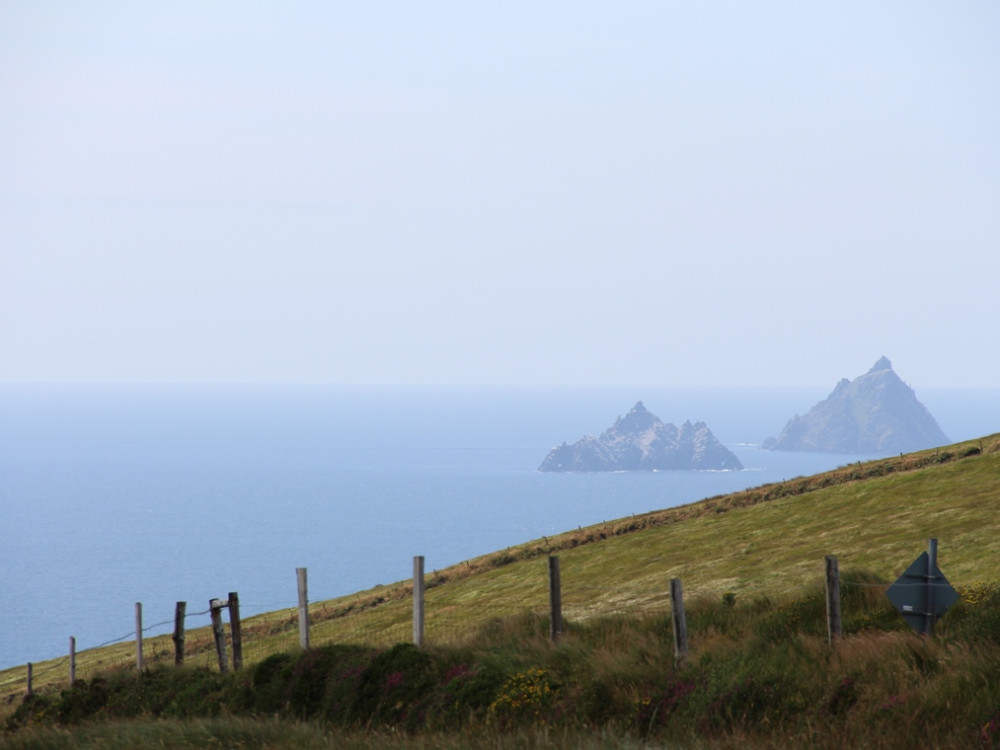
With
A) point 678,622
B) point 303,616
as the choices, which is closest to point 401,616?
point 303,616

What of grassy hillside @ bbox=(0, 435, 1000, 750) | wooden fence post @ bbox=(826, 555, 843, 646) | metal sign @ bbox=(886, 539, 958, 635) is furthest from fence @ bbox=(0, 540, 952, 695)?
metal sign @ bbox=(886, 539, 958, 635)

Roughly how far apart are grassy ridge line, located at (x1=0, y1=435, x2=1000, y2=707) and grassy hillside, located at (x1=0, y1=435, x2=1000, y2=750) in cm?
13

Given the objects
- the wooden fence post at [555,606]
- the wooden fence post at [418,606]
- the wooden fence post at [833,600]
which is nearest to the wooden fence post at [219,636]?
the wooden fence post at [418,606]

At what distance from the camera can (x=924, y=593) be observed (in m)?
14.9

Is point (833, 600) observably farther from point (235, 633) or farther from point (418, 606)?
point (235, 633)

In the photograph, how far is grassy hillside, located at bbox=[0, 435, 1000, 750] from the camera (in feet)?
68.6

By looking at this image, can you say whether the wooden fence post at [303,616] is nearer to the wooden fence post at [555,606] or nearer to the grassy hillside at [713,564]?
the grassy hillside at [713,564]

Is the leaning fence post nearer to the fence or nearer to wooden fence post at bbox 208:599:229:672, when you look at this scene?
the fence

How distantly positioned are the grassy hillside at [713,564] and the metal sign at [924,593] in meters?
1.84

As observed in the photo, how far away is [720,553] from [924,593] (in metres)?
25.8

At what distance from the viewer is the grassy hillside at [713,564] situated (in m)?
20.9

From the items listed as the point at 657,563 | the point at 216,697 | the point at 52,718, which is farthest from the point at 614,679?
the point at 657,563

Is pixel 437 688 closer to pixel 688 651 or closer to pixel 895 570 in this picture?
pixel 688 651

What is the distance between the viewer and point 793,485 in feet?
175
